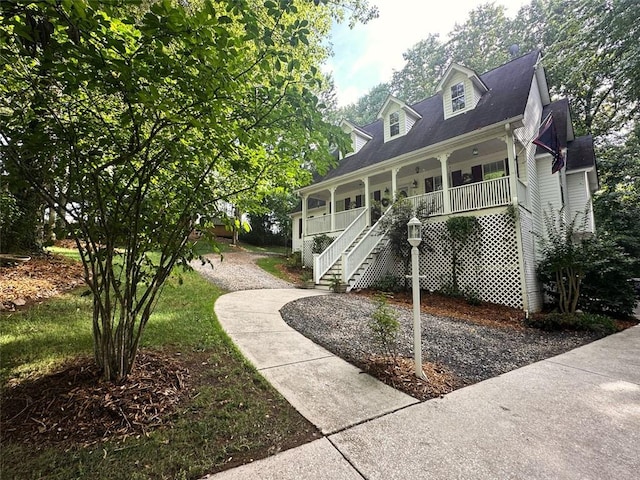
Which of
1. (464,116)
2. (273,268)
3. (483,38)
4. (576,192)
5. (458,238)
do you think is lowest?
(273,268)

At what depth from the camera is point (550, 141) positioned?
9273 millimetres

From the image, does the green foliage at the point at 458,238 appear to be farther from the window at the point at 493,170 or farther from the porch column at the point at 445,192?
the window at the point at 493,170

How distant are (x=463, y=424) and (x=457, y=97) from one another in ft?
39.3

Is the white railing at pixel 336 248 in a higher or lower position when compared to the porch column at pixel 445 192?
lower

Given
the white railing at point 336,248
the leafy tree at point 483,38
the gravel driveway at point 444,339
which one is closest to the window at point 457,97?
the white railing at point 336,248

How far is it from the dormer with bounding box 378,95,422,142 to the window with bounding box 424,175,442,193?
262 cm

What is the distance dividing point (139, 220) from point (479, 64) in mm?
25624

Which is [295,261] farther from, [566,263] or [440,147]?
[566,263]

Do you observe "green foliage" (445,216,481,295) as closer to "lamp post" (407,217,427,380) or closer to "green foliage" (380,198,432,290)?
"green foliage" (380,198,432,290)

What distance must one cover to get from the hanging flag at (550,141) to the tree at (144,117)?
31.5 ft

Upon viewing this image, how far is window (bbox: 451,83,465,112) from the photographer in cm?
1084

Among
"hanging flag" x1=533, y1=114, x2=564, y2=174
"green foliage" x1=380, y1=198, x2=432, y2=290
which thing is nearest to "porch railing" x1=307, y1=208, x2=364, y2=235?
"green foliage" x1=380, y1=198, x2=432, y2=290

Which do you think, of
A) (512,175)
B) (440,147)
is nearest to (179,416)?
(512,175)

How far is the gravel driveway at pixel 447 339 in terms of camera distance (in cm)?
379
